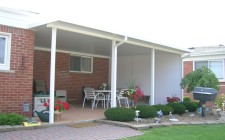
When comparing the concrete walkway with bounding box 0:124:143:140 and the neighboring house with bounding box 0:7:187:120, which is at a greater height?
the neighboring house with bounding box 0:7:187:120

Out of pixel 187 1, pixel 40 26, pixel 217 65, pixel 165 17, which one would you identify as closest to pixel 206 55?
pixel 217 65

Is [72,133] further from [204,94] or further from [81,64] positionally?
[81,64]

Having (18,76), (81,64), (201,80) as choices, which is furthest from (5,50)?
(201,80)

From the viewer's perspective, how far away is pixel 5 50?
8.47m

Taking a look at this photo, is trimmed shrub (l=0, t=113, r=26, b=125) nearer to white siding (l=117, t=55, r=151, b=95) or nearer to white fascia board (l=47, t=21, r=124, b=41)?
white fascia board (l=47, t=21, r=124, b=41)

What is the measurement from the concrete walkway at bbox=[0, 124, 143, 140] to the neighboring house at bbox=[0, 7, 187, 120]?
1.31 meters

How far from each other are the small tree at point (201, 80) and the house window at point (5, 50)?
24.0ft

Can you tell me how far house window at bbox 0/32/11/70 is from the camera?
8406 millimetres

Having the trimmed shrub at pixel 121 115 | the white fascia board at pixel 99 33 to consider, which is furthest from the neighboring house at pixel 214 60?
the trimmed shrub at pixel 121 115

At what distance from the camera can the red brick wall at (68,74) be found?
1343cm

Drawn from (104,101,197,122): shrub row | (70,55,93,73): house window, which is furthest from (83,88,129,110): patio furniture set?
(70,55,93,73): house window

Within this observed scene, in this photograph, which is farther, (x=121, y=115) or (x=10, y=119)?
(x=121, y=115)

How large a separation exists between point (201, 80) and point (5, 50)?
24.7 ft

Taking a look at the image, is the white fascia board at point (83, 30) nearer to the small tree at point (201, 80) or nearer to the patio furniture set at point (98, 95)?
the patio furniture set at point (98, 95)
